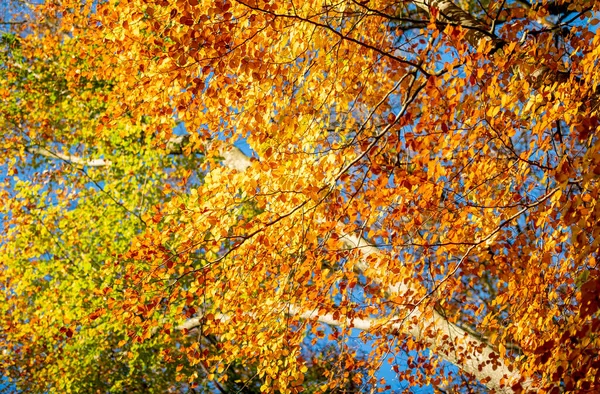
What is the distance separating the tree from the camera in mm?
4941

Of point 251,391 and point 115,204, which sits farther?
point 251,391

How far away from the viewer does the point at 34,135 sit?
13445mm

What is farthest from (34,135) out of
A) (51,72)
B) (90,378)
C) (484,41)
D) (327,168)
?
(484,41)

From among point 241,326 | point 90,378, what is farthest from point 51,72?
point 241,326

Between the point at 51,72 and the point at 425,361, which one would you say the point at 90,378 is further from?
the point at 425,361

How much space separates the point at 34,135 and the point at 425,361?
1068cm

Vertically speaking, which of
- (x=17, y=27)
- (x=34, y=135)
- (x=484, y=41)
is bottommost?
(x=484, y=41)

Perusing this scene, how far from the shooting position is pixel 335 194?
5.94 m

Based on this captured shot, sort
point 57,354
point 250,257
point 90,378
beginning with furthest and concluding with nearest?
1. point 90,378
2. point 57,354
3. point 250,257

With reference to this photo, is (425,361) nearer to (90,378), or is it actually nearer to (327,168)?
(327,168)

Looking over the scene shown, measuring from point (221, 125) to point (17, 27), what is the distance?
11090 millimetres

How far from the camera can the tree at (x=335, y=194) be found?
195 inches

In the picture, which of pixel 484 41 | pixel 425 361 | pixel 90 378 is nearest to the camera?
pixel 484 41

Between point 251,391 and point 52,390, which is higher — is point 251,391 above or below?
above
